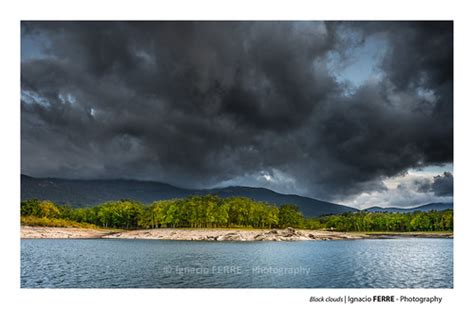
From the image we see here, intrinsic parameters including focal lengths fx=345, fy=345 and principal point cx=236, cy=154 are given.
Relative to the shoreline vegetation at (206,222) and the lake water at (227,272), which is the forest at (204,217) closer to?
the shoreline vegetation at (206,222)

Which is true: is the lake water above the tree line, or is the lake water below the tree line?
above

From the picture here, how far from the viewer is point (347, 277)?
1795 centimetres

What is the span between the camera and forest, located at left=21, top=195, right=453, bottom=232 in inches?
2231

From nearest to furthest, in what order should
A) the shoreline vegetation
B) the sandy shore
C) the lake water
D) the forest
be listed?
the lake water
the sandy shore
the shoreline vegetation
the forest

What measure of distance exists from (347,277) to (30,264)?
1875cm

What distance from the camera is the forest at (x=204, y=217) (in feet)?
186

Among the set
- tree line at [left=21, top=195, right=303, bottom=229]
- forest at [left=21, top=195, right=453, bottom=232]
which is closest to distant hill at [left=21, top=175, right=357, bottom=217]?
forest at [left=21, top=195, right=453, bottom=232]

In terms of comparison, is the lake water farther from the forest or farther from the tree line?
the forest

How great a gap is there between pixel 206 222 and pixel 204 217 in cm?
89

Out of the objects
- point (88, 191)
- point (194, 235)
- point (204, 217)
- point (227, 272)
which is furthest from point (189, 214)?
point (88, 191)

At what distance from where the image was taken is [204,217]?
184 ft

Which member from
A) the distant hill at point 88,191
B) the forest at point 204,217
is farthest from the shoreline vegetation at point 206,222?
the distant hill at point 88,191

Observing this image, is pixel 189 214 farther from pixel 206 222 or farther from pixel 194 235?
pixel 194 235
